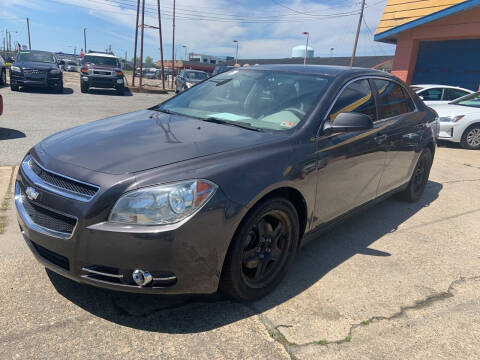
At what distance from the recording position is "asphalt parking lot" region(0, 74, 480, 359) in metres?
2.23

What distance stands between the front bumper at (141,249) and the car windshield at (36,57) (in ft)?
54.9

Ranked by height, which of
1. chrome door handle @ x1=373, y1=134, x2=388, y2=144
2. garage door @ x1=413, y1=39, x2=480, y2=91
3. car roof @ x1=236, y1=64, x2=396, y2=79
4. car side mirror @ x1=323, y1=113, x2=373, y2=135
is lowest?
chrome door handle @ x1=373, y1=134, x2=388, y2=144

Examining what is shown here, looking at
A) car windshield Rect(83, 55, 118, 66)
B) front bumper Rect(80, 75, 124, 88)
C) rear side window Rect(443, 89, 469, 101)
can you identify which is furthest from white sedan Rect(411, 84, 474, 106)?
car windshield Rect(83, 55, 118, 66)

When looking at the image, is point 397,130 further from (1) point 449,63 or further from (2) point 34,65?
(2) point 34,65

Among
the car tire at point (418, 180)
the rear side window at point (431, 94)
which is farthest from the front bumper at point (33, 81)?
the car tire at point (418, 180)

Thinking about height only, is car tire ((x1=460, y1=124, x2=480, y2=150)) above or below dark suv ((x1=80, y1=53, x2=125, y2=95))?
below

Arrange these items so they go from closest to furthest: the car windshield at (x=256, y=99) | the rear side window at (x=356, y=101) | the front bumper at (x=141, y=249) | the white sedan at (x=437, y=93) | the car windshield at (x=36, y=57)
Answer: the front bumper at (x=141, y=249) → the car windshield at (x=256, y=99) → the rear side window at (x=356, y=101) → the white sedan at (x=437, y=93) → the car windshield at (x=36, y=57)

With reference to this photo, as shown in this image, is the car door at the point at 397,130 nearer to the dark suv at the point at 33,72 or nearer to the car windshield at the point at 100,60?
the dark suv at the point at 33,72

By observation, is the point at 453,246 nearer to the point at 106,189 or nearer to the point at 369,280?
the point at 369,280

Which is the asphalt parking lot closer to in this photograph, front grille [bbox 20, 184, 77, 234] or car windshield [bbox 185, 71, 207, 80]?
front grille [bbox 20, 184, 77, 234]

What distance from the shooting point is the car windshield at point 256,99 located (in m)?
3.12

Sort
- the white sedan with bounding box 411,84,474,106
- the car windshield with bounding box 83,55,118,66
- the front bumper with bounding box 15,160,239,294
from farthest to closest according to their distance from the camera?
1. the car windshield with bounding box 83,55,118,66
2. the white sedan with bounding box 411,84,474,106
3. the front bumper with bounding box 15,160,239,294

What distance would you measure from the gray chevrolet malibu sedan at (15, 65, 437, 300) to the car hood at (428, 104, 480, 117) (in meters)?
6.99

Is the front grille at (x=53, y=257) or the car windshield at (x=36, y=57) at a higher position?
the car windshield at (x=36, y=57)
